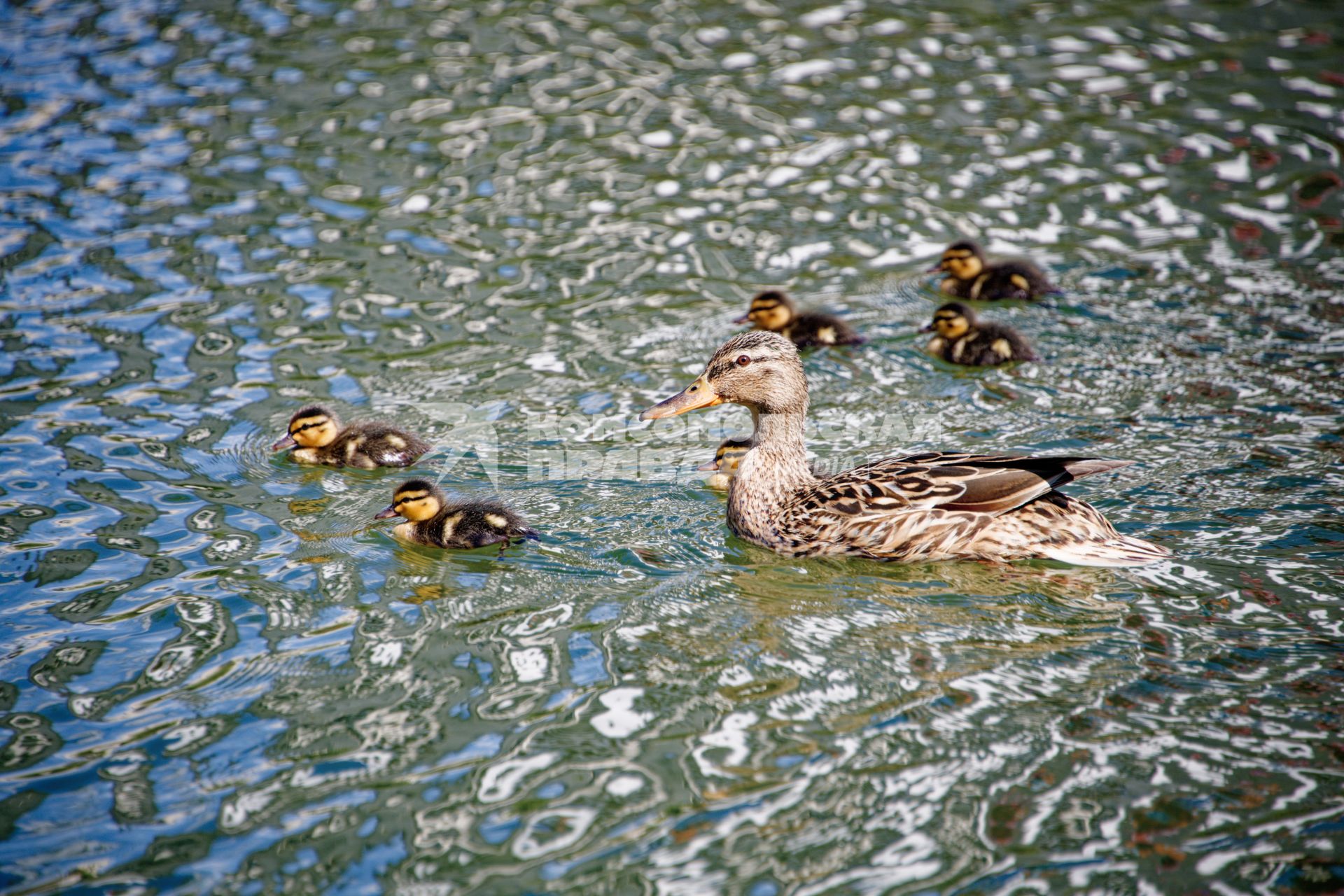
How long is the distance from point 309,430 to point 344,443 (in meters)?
0.16

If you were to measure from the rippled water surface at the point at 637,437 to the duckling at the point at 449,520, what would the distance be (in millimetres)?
88

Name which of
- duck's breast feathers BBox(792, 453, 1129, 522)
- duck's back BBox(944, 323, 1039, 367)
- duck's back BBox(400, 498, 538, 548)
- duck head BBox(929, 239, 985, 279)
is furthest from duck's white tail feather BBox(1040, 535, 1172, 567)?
duck head BBox(929, 239, 985, 279)

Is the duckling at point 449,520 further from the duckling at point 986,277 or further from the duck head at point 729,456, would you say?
the duckling at point 986,277

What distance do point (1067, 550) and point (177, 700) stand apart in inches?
121

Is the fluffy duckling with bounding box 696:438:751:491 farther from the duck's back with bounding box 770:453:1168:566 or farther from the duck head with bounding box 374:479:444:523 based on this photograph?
the duck head with bounding box 374:479:444:523

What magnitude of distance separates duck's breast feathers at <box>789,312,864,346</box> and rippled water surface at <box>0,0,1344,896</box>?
0.59ft

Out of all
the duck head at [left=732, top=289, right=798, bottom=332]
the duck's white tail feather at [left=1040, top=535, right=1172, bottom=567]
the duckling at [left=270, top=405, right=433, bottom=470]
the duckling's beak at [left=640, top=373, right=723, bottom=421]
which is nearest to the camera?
the duck's white tail feather at [left=1040, top=535, right=1172, bottom=567]

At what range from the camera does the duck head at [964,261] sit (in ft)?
22.6

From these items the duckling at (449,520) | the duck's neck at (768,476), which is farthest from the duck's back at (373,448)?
the duck's neck at (768,476)

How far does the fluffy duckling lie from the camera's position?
5223mm

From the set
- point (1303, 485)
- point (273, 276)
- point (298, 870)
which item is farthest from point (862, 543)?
point (273, 276)

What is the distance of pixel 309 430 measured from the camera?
532cm

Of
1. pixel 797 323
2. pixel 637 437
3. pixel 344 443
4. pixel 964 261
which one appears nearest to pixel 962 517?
pixel 637 437

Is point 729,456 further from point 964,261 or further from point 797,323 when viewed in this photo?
point 964,261
